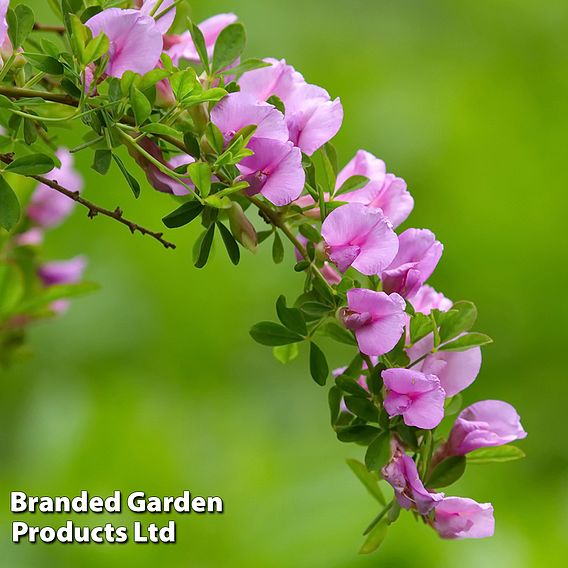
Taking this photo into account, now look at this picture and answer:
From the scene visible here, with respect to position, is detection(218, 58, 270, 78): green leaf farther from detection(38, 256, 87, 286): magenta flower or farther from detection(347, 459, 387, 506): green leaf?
detection(38, 256, 87, 286): magenta flower

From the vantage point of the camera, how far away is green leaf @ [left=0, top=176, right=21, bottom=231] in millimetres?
448

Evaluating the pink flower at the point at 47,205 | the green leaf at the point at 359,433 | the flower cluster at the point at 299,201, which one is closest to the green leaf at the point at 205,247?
→ the flower cluster at the point at 299,201

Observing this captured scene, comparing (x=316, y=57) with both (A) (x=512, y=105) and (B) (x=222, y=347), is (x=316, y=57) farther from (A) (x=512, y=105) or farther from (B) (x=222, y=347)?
(B) (x=222, y=347)

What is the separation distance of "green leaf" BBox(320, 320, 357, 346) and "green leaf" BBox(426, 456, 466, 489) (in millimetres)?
70

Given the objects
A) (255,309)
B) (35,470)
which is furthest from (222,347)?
(35,470)

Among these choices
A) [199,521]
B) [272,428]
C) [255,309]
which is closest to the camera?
[199,521]

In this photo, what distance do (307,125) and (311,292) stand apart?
8cm

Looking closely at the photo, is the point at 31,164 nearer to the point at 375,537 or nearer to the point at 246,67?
the point at 246,67

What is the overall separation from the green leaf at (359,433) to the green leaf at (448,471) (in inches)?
1.3

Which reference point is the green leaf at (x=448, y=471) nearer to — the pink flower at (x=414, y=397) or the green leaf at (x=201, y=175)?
the pink flower at (x=414, y=397)

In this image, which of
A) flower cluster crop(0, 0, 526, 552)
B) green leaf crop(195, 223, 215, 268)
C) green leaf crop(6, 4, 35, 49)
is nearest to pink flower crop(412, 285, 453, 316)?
flower cluster crop(0, 0, 526, 552)

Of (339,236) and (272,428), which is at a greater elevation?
→ (272,428)

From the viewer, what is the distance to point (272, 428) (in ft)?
5.16

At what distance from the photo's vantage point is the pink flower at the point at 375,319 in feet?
1.36
